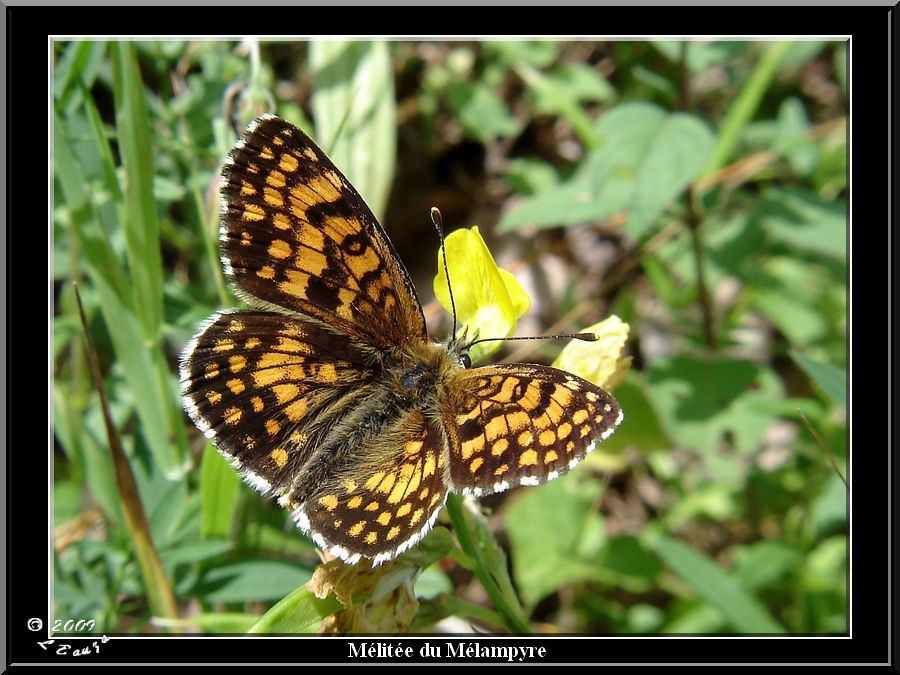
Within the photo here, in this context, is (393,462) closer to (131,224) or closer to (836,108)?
(131,224)

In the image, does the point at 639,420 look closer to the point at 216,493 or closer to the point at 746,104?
the point at 746,104

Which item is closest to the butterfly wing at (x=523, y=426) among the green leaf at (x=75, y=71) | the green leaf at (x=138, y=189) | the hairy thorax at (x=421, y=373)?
the hairy thorax at (x=421, y=373)

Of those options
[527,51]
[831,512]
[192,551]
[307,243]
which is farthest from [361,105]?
[831,512]

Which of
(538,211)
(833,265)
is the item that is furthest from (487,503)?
(833,265)

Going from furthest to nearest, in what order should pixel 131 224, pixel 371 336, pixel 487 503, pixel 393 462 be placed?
pixel 487 503
pixel 131 224
pixel 371 336
pixel 393 462

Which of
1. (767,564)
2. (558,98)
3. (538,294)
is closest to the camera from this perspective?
(767,564)

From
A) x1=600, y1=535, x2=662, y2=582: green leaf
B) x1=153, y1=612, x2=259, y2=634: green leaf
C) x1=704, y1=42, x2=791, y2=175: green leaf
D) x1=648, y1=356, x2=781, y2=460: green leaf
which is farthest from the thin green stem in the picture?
x1=704, y1=42, x2=791, y2=175: green leaf
